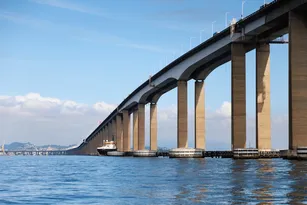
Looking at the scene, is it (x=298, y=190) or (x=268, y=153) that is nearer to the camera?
(x=298, y=190)

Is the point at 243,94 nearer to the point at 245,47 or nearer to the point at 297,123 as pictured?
the point at 245,47

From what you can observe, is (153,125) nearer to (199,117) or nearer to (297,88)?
(199,117)

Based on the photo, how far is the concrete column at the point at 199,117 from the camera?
459ft

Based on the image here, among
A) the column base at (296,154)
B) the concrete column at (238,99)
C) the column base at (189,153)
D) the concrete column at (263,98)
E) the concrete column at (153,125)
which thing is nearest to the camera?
the column base at (296,154)

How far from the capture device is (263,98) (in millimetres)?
110438

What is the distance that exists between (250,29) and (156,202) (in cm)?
7427

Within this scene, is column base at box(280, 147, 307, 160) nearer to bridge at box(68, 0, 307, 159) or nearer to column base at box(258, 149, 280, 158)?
bridge at box(68, 0, 307, 159)

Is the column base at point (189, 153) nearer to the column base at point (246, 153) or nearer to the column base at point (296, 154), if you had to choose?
the column base at point (246, 153)

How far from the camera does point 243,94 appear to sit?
348 feet

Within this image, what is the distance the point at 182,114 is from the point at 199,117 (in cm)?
434

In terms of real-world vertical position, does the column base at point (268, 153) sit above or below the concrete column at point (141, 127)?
below

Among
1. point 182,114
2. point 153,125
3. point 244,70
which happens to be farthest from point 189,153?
point 153,125

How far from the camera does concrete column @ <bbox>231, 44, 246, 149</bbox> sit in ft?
347

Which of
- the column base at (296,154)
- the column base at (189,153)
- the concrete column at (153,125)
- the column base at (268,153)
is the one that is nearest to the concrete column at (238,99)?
the column base at (268,153)
